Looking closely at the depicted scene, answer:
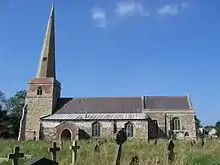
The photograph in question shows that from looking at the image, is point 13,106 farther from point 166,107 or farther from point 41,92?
point 166,107

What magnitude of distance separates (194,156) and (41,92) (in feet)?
133

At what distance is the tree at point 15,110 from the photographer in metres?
56.7

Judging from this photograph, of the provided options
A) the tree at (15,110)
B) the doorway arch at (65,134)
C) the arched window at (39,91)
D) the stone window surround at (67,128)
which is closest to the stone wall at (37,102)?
the arched window at (39,91)

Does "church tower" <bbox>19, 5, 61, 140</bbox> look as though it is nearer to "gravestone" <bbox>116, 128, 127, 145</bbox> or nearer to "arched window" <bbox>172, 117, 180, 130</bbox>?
"arched window" <bbox>172, 117, 180, 130</bbox>

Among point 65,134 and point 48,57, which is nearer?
point 65,134

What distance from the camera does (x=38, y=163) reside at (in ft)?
21.5

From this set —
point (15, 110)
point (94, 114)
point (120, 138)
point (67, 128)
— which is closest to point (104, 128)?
point (94, 114)

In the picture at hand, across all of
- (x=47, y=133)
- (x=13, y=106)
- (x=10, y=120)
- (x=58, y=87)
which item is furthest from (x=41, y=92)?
(x=13, y=106)

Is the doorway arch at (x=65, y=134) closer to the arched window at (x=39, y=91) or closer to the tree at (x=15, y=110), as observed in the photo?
the arched window at (x=39, y=91)

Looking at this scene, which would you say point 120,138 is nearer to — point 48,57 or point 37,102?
point 37,102

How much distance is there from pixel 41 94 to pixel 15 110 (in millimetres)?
16609

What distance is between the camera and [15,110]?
205ft

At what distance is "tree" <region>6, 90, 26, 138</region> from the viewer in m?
56.7

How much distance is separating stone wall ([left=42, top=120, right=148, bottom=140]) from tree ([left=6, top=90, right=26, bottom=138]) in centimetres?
1293
